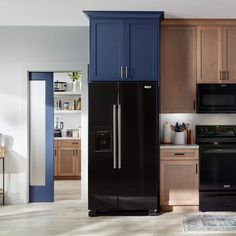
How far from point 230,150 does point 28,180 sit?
2861 millimetres

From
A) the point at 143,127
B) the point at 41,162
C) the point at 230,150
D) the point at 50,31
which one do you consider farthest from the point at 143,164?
the point at 50,31

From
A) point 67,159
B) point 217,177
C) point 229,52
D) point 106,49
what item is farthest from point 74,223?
point 229,52

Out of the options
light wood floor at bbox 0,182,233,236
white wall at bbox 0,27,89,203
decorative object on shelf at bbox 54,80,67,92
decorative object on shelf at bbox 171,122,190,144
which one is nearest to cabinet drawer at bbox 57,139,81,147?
decorative object on shelf at bbox 54,80,67,92

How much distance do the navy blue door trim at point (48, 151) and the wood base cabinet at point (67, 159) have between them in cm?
155

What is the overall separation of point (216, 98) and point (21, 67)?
2774 mm

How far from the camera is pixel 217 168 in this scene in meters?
4.24

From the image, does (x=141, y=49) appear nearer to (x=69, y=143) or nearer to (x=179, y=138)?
(x=179, y=138)

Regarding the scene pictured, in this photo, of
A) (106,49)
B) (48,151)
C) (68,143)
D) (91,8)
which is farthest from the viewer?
(68,143)

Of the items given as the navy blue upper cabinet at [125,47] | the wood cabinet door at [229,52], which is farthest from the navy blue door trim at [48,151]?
the wood cabinet door at [229,52]

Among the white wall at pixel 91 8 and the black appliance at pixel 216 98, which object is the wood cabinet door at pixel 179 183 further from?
the white wall at pixel 91 8

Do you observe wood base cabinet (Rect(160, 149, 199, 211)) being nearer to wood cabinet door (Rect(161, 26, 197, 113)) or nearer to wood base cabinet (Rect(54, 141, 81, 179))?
wood cabinet door (Rect(161, 26, 197, 113))

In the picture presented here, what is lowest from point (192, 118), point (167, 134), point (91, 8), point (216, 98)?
point (167, 134)

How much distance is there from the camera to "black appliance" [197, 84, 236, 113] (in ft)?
14.5

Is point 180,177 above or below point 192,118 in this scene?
below
